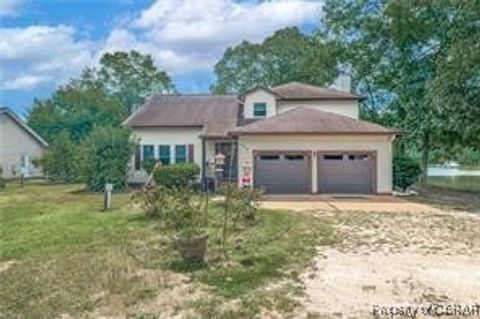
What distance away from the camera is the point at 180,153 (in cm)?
3045

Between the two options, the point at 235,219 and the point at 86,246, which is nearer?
the point at 86,246

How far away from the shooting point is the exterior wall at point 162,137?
1195 inches

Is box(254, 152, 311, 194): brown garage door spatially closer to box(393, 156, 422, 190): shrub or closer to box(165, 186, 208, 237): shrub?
box(393, 156, 422, 190): shrub

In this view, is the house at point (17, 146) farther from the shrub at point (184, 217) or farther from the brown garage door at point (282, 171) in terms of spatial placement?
the shrub at point (184, 217)

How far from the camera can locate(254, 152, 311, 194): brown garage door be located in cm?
2588

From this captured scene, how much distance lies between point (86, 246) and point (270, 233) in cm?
397

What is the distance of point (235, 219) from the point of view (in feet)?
50.0

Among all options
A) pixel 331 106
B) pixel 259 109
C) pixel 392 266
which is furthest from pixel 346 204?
pixel 331 106

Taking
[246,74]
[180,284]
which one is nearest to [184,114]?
[180,284]

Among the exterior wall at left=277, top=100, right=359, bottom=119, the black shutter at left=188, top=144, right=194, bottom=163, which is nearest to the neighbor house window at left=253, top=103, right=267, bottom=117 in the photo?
A: the exterior wall at left=277, top=100, right=359, bottom=119

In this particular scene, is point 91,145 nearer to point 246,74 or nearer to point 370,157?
point 370,157

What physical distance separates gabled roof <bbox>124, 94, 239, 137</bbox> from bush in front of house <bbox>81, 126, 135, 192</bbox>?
2013mm

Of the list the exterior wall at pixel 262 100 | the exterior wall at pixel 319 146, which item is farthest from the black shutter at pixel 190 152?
the exterior wall at pixel 319 146

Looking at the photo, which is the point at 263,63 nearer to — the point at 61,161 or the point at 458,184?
the point at 458,184
